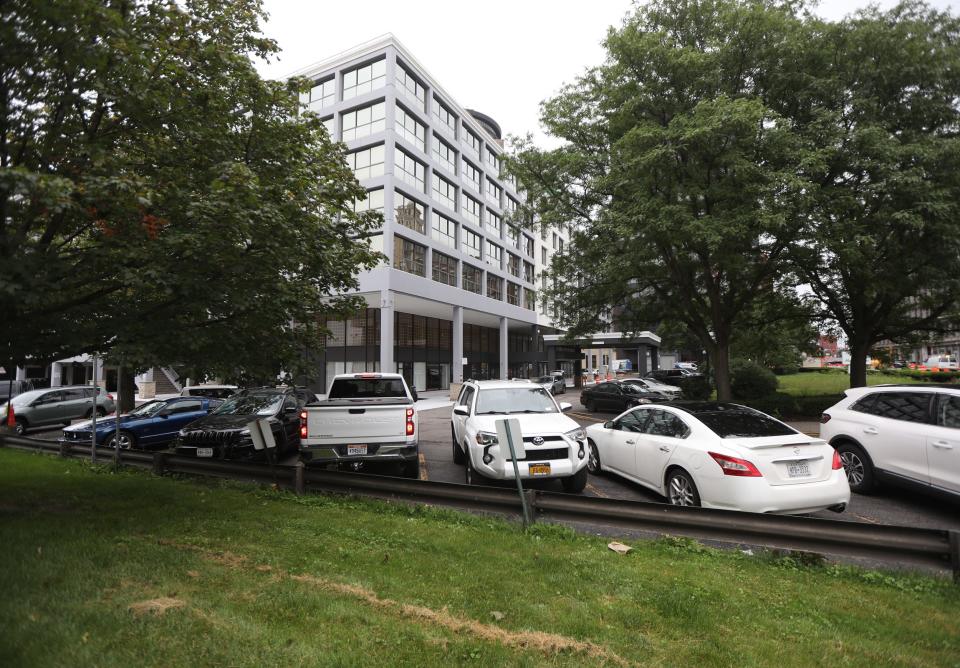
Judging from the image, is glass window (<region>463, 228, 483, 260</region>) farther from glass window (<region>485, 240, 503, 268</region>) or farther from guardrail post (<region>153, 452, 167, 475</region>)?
guardrail post (<region>153, 452, 167, 475</region>)

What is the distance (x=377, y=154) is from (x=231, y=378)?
84.4 ft

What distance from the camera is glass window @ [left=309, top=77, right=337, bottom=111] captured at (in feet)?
102

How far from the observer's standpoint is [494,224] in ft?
145

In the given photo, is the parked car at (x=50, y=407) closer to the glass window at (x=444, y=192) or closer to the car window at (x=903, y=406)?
the glass window at (x=444, y=192)

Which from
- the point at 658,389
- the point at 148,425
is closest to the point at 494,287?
the point at 658,389

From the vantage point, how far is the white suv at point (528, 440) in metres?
7.09

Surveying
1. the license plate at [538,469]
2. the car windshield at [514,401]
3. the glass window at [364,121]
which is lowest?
the license plate at [538,469]

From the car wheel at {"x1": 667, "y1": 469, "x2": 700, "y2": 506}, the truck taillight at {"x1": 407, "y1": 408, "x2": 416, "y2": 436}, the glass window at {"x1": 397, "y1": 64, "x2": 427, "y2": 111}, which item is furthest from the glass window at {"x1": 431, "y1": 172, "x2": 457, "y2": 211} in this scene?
the car wheel at {"x1": 667, "y1": 469, "x2": 700, "y2": 506}

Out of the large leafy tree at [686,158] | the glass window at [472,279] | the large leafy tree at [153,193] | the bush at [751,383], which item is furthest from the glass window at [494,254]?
the large leafy tree at [153,193]

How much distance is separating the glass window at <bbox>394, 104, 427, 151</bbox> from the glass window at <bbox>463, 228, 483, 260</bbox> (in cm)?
767

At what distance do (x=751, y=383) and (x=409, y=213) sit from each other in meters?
21.2

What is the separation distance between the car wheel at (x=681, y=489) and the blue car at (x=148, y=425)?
1276cm

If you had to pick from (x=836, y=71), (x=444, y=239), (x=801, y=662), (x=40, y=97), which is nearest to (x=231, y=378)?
(x=40, y=97)

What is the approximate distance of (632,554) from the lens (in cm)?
500
